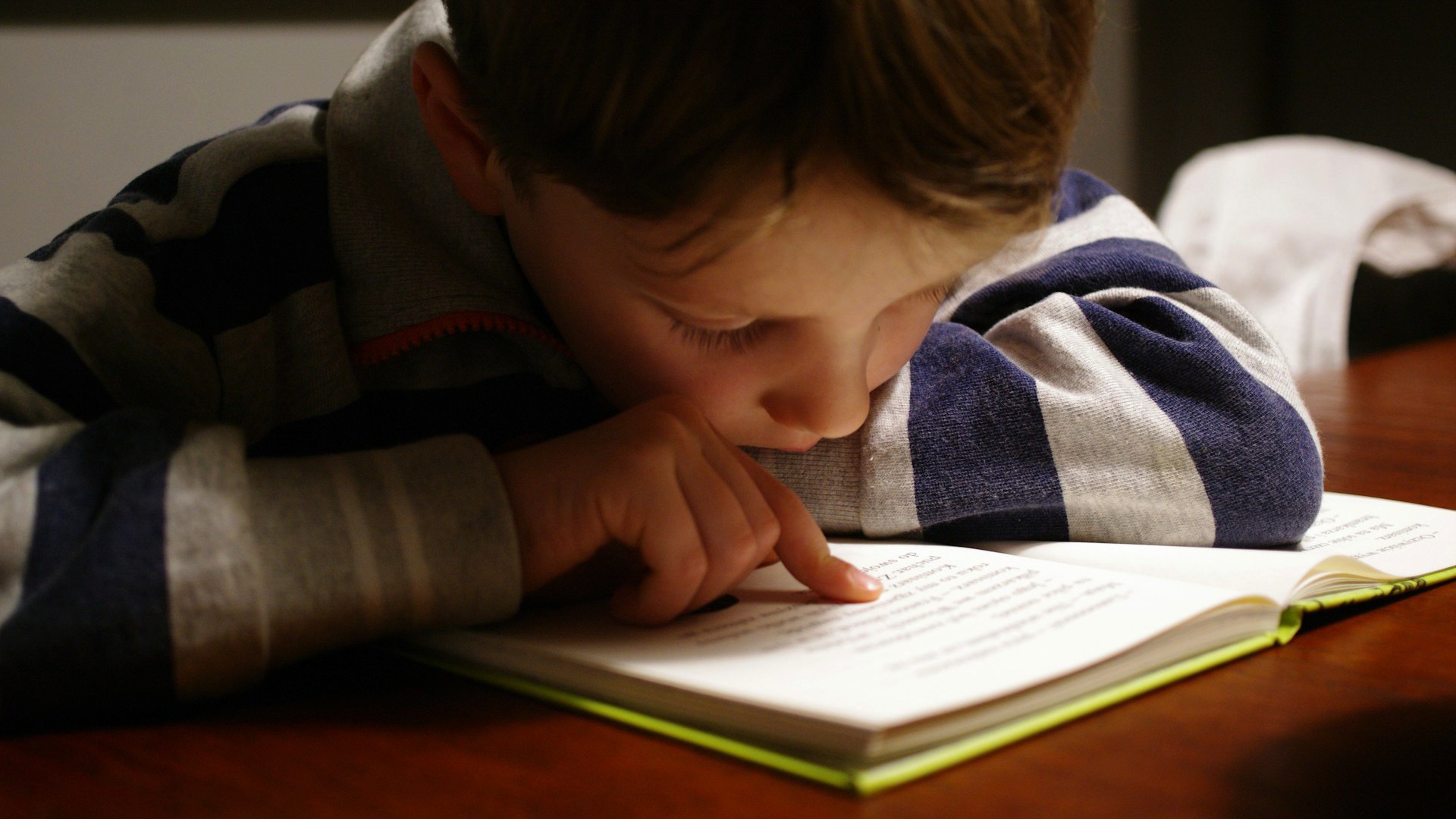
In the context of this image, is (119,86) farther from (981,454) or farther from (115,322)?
(981,454)

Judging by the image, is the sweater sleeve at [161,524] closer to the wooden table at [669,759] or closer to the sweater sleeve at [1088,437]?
the wooden table at [669,759]

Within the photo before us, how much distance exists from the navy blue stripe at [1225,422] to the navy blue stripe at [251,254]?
403mm

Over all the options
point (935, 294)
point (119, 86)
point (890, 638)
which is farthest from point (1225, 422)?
point (119, 86)

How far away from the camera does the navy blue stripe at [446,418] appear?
0.60 meters

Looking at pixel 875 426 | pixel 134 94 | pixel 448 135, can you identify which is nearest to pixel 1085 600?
pixel 875 426

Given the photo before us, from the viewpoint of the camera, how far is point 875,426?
0.61 metres

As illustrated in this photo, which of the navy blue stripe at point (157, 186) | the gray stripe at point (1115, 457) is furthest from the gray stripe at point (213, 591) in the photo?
the gray stripe at point (1115, 457)

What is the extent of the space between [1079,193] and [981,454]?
0.90 ft

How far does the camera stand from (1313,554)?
21.1 inches

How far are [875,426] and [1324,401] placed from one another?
572 mm

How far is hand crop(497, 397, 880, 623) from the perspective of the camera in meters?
0.45

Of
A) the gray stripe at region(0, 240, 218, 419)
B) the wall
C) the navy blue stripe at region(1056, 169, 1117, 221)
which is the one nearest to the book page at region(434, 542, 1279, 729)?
the gray stripe at region(0, 240, 218, 419)

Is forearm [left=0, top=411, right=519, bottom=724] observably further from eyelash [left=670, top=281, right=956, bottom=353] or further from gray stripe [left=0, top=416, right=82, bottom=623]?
eyelash [left=670, top=281, right=956, bottom=353]

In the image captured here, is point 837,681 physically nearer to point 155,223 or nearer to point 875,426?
point 875,426
